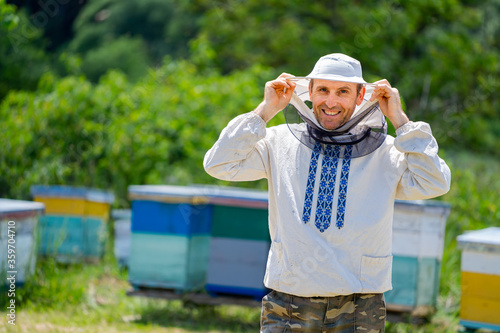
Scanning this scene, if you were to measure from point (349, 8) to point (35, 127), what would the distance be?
337 inches

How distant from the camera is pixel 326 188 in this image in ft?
6.95

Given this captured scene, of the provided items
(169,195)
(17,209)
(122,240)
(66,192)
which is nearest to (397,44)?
(122,240)

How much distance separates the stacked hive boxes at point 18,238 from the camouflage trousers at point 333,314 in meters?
2.80

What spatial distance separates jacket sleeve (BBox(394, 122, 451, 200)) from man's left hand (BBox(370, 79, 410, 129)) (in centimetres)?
5

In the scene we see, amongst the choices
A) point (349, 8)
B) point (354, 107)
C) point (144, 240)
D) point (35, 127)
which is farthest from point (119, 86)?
point (349, 8)

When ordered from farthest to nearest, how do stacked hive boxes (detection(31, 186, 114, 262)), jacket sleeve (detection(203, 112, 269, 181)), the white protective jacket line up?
stacked hive boxes (detection(31, 186, 114, 262)) → jacket sleeve (detection(203, 112, 269, 181)) → the white protective jacket

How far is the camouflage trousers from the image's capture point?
2.10 meters

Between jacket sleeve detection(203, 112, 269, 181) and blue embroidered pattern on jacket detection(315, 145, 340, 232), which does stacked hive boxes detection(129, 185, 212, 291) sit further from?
blue embroidered pattern on jacket detection(315, 145, 340, 232)

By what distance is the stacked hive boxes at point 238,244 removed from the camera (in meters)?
4.54

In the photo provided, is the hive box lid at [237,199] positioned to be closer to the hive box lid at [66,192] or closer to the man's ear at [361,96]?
the hive box lid at [66,192]

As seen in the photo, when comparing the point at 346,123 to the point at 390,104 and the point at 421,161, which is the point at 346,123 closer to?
the point at 390,104

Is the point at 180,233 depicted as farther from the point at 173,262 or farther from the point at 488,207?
the point at 488,207

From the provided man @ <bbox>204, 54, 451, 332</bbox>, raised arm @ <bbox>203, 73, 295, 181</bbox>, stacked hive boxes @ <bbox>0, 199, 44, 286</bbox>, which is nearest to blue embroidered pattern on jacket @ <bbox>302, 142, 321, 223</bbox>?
man @ <bbox>204, 54, 451, 332</bbox>

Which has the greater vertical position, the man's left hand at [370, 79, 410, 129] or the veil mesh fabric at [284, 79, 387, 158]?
the man's left hand at [370, 79, 410, 129]
